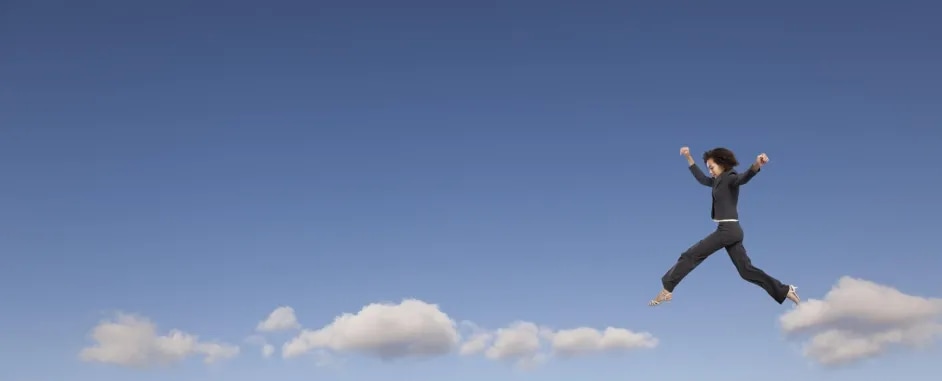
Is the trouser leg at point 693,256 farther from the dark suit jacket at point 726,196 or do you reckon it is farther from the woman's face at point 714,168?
the woman's face at point 714,168

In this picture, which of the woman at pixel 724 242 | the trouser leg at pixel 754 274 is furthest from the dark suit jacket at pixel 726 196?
the trouser leg at pixel 754 274

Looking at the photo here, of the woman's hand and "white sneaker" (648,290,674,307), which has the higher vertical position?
the woman's hand

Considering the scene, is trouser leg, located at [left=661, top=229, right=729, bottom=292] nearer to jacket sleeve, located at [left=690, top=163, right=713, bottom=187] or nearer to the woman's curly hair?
jacket sleeve, located at [left=690, top=163, right=713, bottom=187]

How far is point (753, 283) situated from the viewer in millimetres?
20750

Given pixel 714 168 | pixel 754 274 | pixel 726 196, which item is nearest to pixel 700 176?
pixel 714 168

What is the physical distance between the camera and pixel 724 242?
798 inches

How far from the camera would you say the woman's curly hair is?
20.3 meters

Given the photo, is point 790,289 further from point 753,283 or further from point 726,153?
point 726,153

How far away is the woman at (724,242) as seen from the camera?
2017 centimetres

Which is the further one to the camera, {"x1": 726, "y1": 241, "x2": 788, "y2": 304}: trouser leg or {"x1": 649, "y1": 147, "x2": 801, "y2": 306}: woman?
{"x1": 726, "y1": 241, "x2": 788, "y2": 304}: trouser leg

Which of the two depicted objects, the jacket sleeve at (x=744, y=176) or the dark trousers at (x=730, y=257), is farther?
the dark trousers at (x=730, y=257)

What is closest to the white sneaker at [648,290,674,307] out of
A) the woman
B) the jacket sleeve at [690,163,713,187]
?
the woman

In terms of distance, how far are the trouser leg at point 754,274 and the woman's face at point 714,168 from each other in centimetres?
158

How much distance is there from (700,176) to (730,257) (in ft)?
6.28
